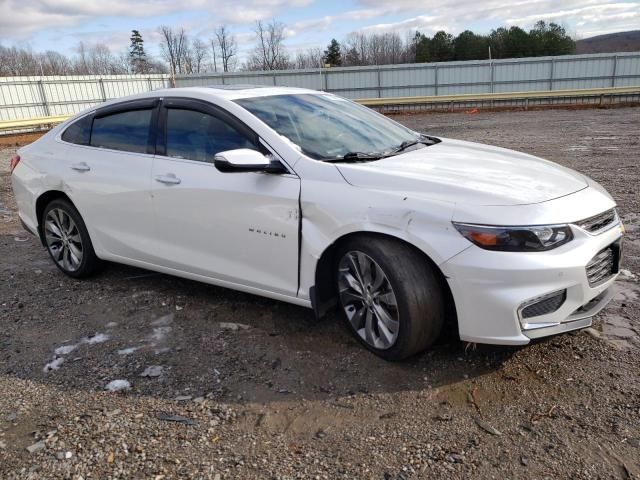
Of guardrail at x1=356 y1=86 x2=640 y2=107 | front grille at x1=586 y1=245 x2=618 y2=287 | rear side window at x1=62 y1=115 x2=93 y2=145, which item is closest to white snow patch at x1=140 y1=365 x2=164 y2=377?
rear side window at x1=62 y1=115 x2=93 y2=145

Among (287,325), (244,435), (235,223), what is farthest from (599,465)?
(235,223)

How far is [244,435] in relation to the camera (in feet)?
9.11

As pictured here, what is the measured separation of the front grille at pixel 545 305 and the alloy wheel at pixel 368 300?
0.71m

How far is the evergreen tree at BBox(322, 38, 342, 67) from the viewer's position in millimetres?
63816

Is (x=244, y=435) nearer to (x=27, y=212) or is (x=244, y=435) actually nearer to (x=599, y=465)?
(x=599, y=465)

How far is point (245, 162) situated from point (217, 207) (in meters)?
0.48

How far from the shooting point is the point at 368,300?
332cm

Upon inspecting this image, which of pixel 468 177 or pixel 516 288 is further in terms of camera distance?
pixel 468 177

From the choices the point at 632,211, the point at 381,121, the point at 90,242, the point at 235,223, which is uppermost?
the point at 381,121

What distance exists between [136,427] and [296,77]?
2857 cm

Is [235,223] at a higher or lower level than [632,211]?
higher

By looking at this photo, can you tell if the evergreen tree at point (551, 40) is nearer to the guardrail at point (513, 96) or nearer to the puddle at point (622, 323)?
the guardrail at point (513, 96)

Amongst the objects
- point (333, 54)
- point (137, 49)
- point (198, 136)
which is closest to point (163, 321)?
point (198, 136)

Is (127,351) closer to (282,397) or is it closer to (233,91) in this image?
(282,397)
